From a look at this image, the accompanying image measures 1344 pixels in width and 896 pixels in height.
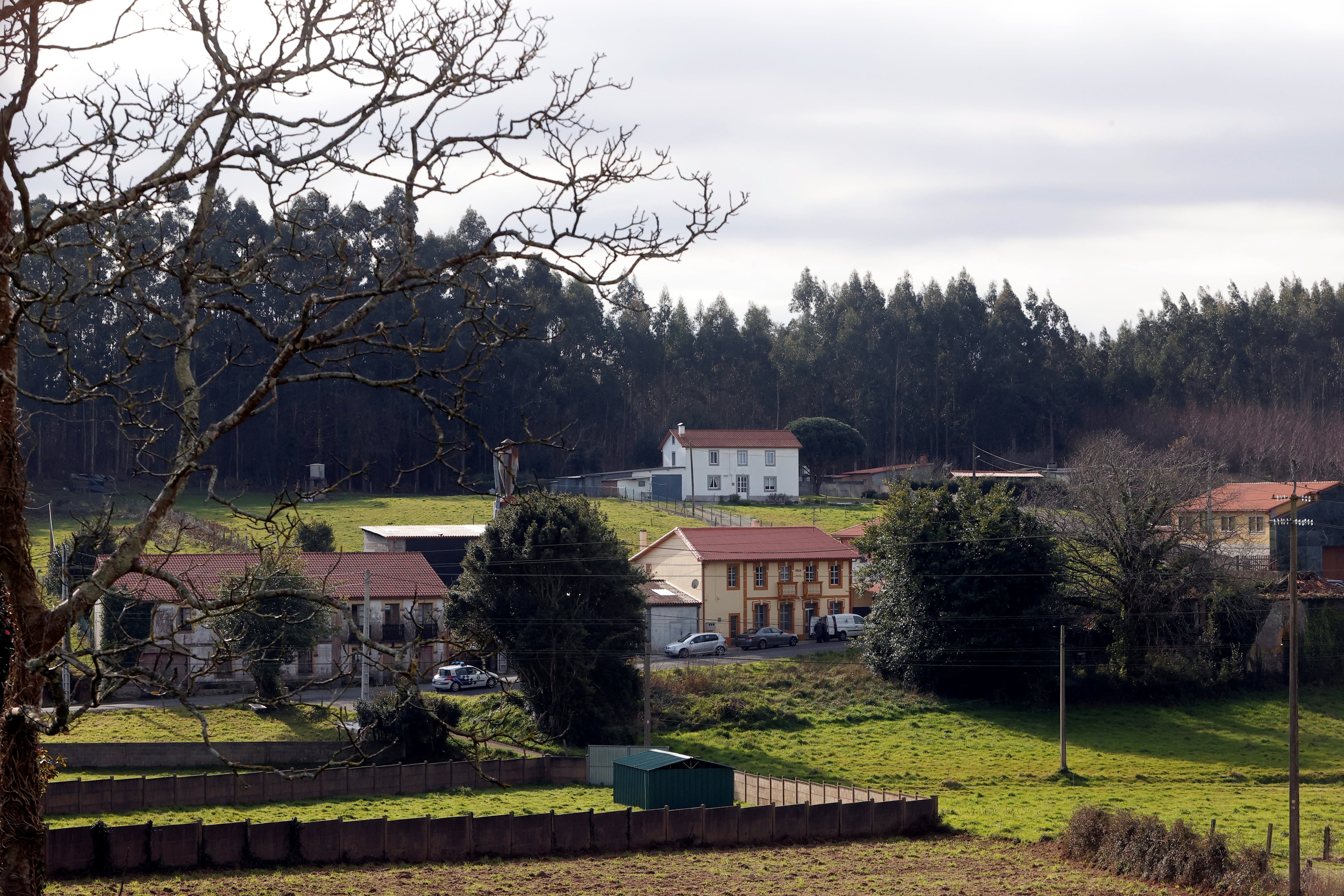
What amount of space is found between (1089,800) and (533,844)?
15.6m

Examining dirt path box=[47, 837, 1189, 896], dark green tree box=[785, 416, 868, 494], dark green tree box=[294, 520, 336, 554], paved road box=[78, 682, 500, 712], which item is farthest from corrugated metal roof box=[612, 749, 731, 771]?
dark green tree box=[785, 416, 868, 494]

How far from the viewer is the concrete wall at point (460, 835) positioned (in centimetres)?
2131

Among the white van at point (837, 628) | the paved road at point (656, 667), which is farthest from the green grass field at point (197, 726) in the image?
the white van at point (837, 628)

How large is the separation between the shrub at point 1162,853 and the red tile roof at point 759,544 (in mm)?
28068

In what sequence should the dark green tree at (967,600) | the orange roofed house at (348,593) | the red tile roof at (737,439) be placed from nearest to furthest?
the orange roofed house at (348,593)
the dark green tree at (967,600)
the red tile roof at (737,439)

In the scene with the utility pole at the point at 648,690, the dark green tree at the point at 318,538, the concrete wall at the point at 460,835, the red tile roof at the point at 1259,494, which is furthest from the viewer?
the red tile roof at the point at 1259,494

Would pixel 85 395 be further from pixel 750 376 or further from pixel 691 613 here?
pixel 750 376

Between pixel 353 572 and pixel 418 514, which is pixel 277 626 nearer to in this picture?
pixel 353 572

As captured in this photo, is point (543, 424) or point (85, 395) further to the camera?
point (543, 424)

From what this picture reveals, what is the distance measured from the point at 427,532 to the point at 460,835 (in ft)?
108

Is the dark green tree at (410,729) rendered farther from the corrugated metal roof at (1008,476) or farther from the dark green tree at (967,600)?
the corrugated metal roof at (1008,476)

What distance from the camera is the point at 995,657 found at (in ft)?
143

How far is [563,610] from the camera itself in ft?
127

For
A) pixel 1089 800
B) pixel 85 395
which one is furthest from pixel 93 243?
pixel 1089 800
